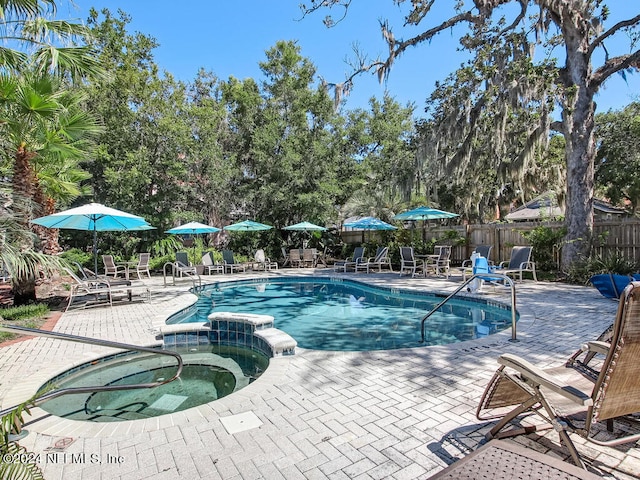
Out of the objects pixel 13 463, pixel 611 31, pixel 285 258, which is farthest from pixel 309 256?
pixel 13 463

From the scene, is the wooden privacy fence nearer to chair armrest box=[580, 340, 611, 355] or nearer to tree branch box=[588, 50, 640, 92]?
tree branch box=[588, 50, 640, 92]

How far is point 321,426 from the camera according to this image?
2.64m

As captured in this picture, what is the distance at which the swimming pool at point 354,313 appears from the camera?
6.09 m

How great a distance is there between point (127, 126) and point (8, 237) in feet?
33.3

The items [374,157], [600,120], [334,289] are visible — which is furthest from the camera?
[374,157]

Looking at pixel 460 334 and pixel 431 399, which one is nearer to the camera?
pixel 431 399

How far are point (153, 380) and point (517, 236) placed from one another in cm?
1201

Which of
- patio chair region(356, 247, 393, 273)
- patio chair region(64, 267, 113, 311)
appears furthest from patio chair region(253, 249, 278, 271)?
patio chair region(64, 267, 113, 311)

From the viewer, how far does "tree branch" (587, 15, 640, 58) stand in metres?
8.99

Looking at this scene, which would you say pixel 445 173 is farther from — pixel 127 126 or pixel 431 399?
pixel 127 126

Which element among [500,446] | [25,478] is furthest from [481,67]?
[25,478]

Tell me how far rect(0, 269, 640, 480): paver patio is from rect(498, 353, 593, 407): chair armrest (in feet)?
2.01

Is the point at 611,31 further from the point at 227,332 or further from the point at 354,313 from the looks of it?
the point at 227,332

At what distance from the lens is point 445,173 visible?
12.3 m
